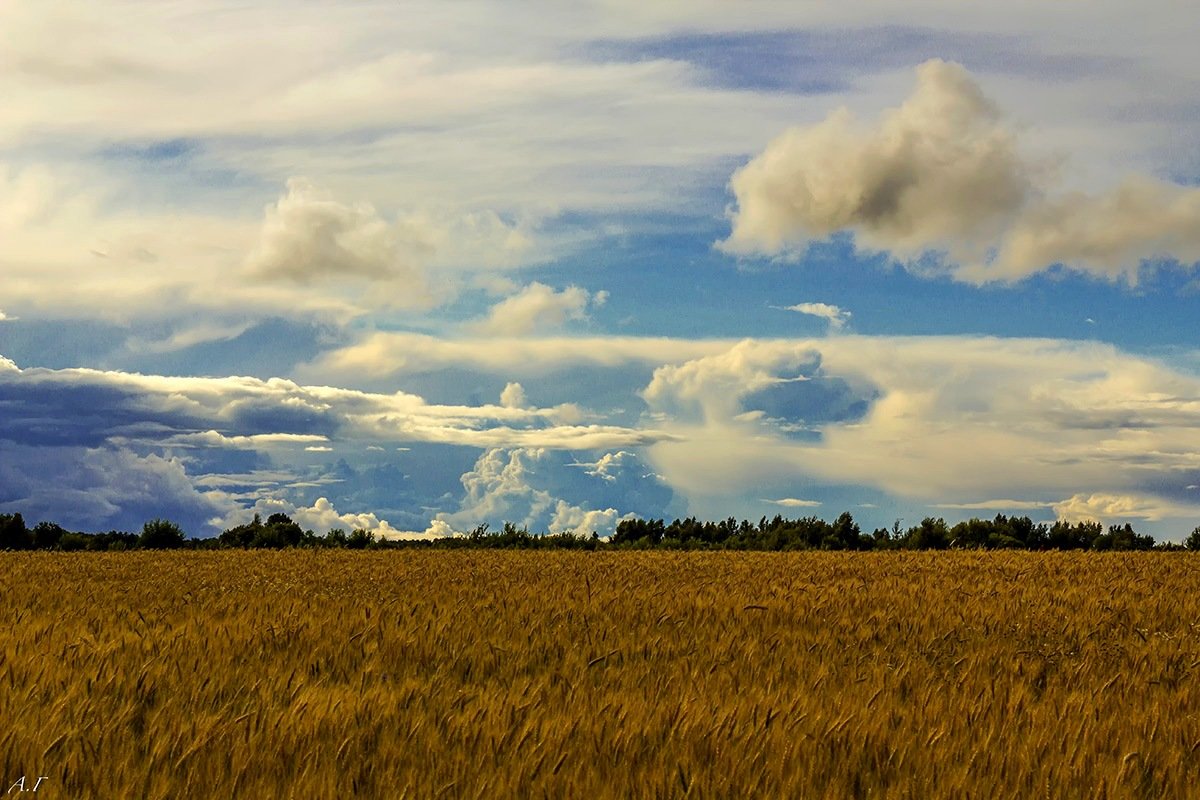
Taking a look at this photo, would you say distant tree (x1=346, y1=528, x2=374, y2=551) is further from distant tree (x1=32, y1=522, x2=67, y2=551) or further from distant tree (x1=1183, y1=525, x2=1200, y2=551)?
distant tree (x1=1183, y1=525, x2=1200, y2=551)

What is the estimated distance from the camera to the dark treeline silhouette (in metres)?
23.2

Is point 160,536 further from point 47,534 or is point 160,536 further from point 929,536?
point 929,536

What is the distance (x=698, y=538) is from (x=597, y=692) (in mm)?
19543

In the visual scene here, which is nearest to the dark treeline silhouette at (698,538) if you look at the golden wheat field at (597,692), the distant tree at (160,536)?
the distant tree at (160,536)

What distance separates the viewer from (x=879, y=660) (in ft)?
22.6

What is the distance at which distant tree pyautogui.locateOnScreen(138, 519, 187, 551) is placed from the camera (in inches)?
998

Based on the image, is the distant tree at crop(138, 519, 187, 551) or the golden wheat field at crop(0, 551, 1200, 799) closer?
the golden wheat field at crop(0, 551, 1200, 799)

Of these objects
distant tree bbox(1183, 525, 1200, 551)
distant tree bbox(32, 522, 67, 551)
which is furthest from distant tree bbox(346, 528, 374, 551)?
distant tree bbox(1183, 525, 1200, 551)

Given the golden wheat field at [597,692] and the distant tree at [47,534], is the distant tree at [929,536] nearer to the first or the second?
the golden wheat field at [597,692]

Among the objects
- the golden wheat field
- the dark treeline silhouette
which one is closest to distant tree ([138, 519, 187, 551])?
the dark treeline silhouette

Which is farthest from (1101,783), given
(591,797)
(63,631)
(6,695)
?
(63,631)

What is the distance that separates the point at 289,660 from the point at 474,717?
2.21 meters

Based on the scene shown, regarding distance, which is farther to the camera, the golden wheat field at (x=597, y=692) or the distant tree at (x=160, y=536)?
the distant tree at (x=160, y=536)

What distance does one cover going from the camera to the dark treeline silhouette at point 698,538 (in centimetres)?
2319
